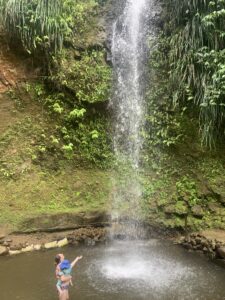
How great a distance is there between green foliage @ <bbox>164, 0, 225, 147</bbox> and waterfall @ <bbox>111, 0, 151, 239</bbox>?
1.20 m

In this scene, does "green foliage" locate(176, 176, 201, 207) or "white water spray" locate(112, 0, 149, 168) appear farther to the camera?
"white water spray" locate(112, 0, 149, 168)

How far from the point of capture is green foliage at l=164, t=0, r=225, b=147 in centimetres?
898

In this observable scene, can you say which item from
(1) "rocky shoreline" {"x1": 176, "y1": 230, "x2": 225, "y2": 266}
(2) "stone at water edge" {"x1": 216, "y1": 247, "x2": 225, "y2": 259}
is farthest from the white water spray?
(2) "stone at water edge" {"x1": 216, "y1": 247, "x2": 225, "y2": 259}

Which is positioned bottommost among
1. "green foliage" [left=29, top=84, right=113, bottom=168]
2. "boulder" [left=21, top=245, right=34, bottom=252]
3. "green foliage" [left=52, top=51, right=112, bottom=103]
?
"boulder" [left=21, top=245, right=34, bottom=252]

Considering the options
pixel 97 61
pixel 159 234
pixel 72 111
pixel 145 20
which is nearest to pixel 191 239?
pixel 159 234

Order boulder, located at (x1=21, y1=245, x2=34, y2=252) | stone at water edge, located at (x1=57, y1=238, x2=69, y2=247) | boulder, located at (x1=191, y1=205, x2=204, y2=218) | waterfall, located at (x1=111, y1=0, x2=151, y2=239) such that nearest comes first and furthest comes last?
boulder, located at (x1=21, y1=245, x2=34, y2=252)
stone at water edge, located at (x1=57, y1=238, x2=69, y2=247)
boulder, located at (x1=191, y1=205, x2=204, y2=218)
waterfall, located at (x1=111, y1=0, x2=151, y2=239)

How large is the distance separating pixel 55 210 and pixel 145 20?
6541mm

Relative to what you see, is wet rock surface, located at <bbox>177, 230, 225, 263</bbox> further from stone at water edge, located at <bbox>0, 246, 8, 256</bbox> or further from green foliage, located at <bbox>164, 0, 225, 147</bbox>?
stone at water edge, located at <bbox>0, 246, 8, 256</bbox>

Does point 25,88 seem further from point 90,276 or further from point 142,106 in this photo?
point 90,276

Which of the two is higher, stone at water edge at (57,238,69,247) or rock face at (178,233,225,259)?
rock face at (178,233,225,259)

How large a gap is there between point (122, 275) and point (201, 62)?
17.9ft

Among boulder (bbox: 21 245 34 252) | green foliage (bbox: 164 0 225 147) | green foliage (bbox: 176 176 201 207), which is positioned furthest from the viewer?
green foliage (bbox: 176 176 201 207)

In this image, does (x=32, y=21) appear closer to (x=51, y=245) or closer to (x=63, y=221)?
(x=63, y=221)

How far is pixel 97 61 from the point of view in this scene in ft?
36.2
